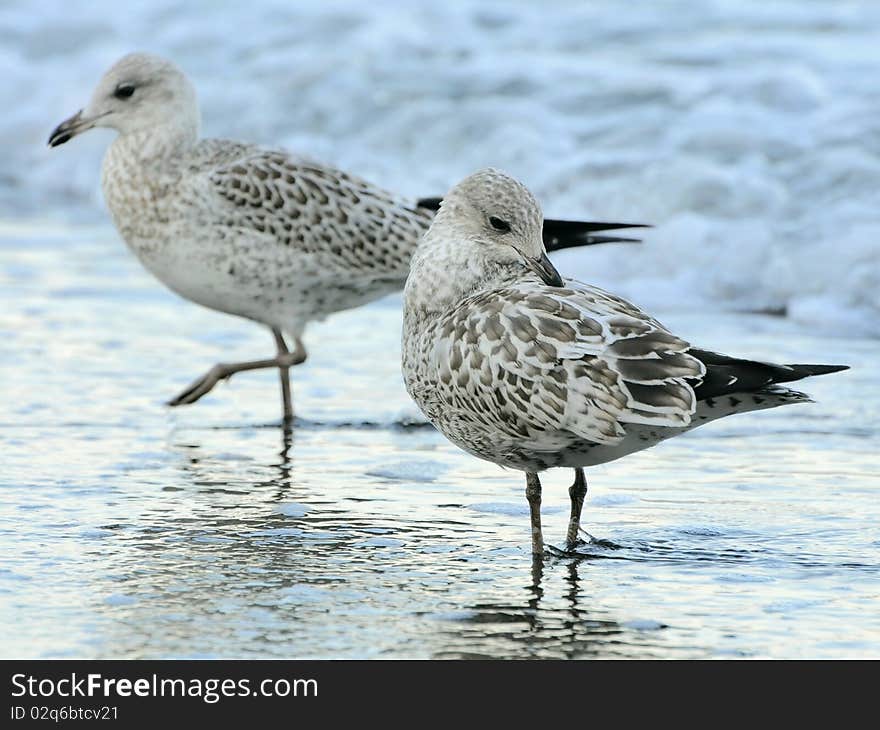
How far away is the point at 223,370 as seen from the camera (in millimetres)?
8070

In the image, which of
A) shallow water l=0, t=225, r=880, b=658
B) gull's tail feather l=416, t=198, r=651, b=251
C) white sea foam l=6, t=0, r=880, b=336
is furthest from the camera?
white sea foam l=6, t=0, r=880, b=336

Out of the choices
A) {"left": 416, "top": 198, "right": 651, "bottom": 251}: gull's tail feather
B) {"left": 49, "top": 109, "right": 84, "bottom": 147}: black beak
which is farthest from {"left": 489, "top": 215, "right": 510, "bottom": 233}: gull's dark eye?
{"left": 49, "top": 109, "right": 84, "bottom": 147}: black beak

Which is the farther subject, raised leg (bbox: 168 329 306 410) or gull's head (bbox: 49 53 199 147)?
gull's head (bbox: 49 53 199 147)

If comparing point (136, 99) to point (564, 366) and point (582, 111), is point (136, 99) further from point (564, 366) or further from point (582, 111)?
point (582, 111)

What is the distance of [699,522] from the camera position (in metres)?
6.17

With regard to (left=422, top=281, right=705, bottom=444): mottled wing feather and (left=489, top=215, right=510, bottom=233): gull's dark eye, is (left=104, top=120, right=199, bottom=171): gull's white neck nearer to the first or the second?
(left=489, top=215, right=510, bottom=233): gull's dark eye

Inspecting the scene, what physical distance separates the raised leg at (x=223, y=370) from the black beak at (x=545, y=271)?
257cm

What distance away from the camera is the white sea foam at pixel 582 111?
10.8 meters

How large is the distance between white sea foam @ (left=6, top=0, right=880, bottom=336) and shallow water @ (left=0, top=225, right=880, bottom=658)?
151 cm

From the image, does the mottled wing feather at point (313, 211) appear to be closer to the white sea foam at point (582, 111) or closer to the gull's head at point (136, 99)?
the gull's head at point (136, 99)

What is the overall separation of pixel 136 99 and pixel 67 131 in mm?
364

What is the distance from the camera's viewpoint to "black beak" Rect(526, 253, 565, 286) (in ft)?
18.7

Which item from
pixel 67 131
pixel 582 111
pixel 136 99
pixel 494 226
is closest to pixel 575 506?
pixel 494 226
